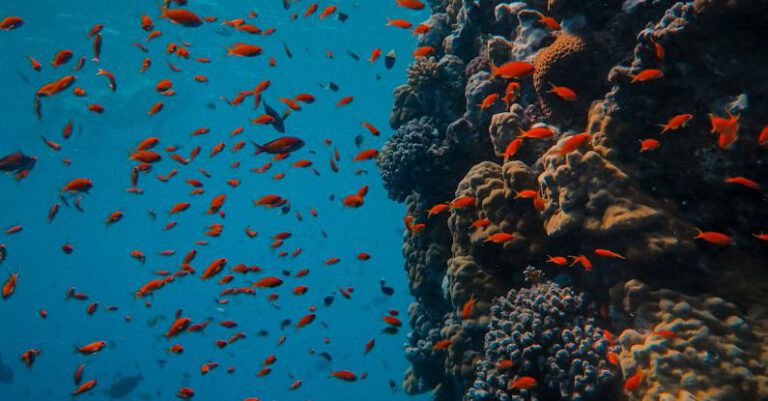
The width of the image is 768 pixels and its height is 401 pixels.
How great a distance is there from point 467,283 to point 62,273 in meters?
152

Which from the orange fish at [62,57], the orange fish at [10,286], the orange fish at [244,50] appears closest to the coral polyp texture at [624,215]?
the orange fish at [244,50]

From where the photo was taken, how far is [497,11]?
26.3 feet

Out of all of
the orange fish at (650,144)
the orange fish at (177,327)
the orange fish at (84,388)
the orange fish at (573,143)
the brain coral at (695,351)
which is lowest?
the orange fish at (84,388)

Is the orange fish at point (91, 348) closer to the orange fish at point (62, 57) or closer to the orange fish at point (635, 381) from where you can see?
the orange fish at point (62, 57)

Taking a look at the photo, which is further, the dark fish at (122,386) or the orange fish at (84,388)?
the dark fish at (122,386)

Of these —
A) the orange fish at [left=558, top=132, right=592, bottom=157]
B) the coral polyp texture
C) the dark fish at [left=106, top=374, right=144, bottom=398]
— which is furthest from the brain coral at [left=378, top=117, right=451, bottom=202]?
the dark fish at [left=106, top=374, right=144, bottom=398]

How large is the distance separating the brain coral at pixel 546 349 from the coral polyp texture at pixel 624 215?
0.02 m

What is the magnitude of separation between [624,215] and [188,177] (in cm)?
8420

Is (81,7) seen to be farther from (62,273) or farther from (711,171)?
(62,273)

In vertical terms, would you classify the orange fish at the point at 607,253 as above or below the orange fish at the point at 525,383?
above

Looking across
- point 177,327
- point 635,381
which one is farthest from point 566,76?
point 177,327

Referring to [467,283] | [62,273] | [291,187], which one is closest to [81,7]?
[467,283]

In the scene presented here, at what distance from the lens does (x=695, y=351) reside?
415 cm

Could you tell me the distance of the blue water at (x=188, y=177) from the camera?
3341 centimetres
